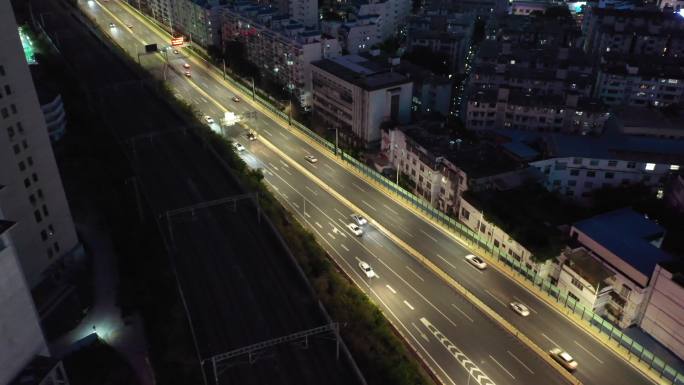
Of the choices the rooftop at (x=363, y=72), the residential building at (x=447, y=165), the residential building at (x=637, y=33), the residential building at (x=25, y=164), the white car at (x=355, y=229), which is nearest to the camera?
→ the residential building at (x=25, y=164)

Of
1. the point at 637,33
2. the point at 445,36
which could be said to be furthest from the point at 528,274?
the point at 637,33

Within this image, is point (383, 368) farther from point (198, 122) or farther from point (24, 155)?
point (198, 122)

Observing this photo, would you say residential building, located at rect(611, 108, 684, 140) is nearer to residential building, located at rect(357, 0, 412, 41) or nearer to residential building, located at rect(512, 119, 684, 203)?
residential building, located at rect(512, 119, 684, 203)

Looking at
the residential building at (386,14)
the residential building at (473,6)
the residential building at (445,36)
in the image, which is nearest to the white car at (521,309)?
the residential building at (445,36)

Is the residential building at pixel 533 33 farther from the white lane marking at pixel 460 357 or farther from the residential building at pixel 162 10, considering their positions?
the residential building at pixel 162 10

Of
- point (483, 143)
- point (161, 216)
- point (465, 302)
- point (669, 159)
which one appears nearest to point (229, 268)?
point (161, 216)

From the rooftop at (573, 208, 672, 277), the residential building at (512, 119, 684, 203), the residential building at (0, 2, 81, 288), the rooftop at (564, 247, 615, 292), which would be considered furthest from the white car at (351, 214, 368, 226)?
the residential building at (0, 2, 81, 288)

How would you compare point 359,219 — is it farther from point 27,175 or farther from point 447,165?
point 27,175
